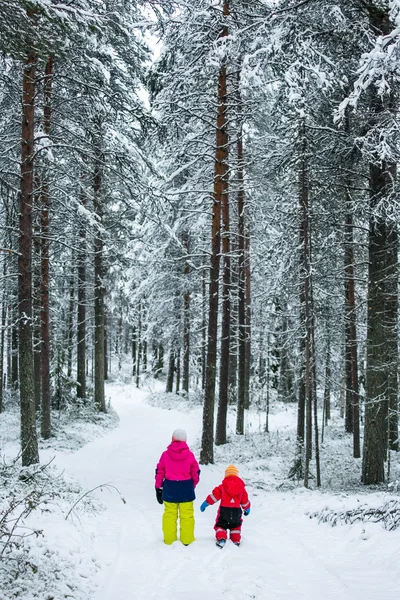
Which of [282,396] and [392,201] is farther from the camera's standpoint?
[282,396]

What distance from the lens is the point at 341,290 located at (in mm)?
16844

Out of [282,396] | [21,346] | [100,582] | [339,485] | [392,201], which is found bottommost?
[282,396]

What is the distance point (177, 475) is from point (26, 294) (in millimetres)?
4997

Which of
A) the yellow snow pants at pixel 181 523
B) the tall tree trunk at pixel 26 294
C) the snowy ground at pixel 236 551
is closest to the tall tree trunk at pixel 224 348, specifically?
the snowy ground at pixel 236 551

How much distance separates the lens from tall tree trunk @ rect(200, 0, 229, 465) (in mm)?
12438

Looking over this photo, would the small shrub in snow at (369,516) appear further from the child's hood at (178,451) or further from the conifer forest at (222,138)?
the conifer forest at (222,138)

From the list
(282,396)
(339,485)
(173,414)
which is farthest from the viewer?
(282,396)

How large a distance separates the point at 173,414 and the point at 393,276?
718 inches

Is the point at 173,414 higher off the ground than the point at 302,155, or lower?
lower

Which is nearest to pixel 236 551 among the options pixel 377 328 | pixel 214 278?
pixel 377 328

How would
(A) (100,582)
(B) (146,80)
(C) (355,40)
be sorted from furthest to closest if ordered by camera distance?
(B) (146,80) → (C) (355,40) → (A) (100,582)

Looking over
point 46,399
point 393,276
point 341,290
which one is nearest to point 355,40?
point 393,276

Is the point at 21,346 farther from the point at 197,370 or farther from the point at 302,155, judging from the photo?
the point at 197,370

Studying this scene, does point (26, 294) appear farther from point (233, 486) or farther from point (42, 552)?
point (233, 486)
